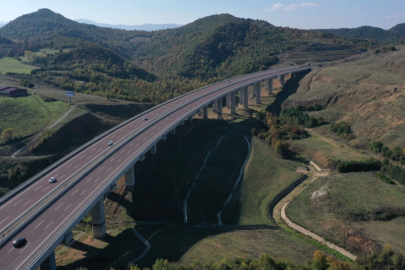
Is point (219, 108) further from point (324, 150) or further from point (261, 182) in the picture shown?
point (261, 182)

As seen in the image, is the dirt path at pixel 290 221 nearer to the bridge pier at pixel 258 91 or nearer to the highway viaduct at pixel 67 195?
the highway viaduct at pixel 67 195

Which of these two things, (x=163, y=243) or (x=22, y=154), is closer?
(x=163, y=243)

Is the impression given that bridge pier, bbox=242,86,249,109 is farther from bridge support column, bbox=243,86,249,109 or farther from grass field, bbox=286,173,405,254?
grass field, bbox=286,173,405,254

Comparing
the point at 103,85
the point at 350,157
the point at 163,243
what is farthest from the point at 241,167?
the point at 103,85

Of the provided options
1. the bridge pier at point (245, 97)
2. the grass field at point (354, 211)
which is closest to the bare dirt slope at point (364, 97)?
the bridge pier at point (245, 97)

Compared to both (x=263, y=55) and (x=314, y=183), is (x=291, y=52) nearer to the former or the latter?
(x=263, y=55)

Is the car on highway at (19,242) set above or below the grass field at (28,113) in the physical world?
below
